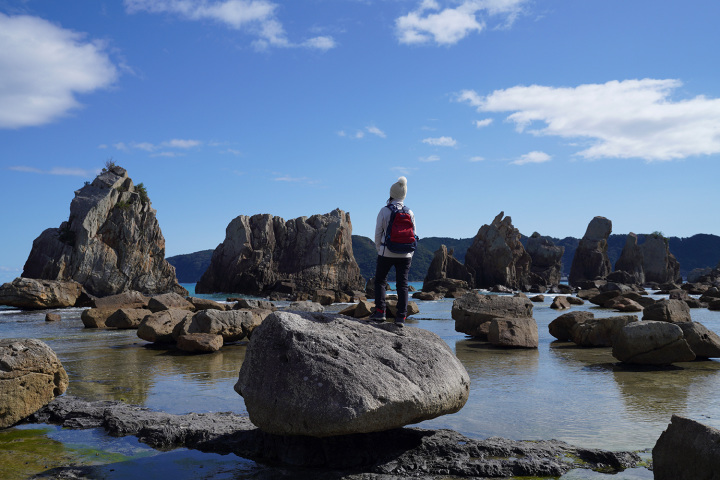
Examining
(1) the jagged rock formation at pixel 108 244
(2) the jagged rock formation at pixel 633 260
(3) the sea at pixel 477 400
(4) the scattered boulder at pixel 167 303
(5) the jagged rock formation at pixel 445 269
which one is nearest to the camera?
(3) the sea at pixel 477 400

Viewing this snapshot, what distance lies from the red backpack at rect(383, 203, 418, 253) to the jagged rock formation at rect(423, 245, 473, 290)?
77629 millimetres

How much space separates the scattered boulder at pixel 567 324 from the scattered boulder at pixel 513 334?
6.06 ft

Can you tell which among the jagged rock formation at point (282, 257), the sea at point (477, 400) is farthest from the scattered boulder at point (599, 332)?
the jagged rock formation at point (282, 257)

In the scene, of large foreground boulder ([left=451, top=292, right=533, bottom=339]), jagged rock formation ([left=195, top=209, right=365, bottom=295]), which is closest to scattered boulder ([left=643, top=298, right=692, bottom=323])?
large foreground boulder ([left=451, top=292, right=533, bottom=339])

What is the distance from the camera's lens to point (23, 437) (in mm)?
6441

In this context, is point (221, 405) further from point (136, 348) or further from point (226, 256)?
point (226, 256)

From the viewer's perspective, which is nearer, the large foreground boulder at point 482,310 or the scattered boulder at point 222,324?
the scattered boulder at point 222,324

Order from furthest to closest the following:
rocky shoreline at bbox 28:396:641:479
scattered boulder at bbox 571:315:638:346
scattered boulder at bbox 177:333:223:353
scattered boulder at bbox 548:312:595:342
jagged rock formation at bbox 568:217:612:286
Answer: jagged rock formation at bbox 568:217:612:286 < scattered boulder at bbox 548:312:595:342 < scattered boulder at bbox 571:315:638:346 < scattered boulder at bbox 177:333:223:353 < rocky shoreline at bbox 28:396:641:479

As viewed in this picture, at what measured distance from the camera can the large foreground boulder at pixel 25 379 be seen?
22.2ft

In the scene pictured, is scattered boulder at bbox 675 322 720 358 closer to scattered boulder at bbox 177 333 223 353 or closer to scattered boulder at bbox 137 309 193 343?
scattered boulder at bbox 177 333 223 353

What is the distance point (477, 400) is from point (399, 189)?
3.34 meters

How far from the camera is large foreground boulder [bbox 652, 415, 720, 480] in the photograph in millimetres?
4223

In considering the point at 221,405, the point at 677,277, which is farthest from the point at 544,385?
the point at 677,277

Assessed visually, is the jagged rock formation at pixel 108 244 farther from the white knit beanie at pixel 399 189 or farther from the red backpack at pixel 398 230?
the red backpack at pixel 398 230
